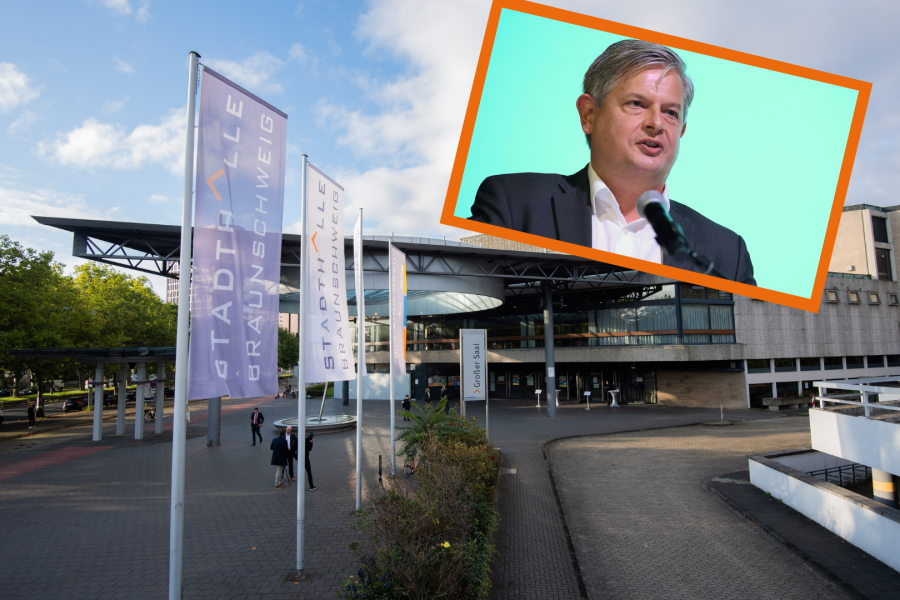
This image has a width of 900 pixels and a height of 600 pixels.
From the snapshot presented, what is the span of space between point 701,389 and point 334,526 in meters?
29.5

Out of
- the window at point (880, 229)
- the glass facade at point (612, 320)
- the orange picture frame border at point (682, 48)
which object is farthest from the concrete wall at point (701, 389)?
the orange picture frame border at point (682, 48)

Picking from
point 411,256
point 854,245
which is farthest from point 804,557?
point 854,245

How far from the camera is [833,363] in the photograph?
33531 millimetres

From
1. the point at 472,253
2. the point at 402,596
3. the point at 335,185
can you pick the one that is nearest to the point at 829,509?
the point at 402,596

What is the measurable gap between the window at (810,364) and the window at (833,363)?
89 centimetres

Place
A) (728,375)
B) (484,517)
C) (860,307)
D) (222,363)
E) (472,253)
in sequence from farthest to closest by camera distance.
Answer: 1. (860,307)
2. (728,375)
3. (472,253)
4. (484,517)
5. (222,363)

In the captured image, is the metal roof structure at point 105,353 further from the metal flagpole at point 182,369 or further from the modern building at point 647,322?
the metal flagpole at point 182,369

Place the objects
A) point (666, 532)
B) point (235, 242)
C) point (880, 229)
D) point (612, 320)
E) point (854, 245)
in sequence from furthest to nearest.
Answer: point (880, 229), point (854, 245), point (612, 320), point (666, 532), point (235, 242)

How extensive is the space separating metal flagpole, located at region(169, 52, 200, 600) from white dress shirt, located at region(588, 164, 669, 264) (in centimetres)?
537

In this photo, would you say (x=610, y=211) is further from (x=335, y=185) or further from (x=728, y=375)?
(x=728, y=375)

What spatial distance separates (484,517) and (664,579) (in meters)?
2.86

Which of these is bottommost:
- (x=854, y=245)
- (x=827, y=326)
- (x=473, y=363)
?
(x=473, y=363)

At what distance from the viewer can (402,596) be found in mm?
5223

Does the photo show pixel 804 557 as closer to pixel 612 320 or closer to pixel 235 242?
pixel 235 242
